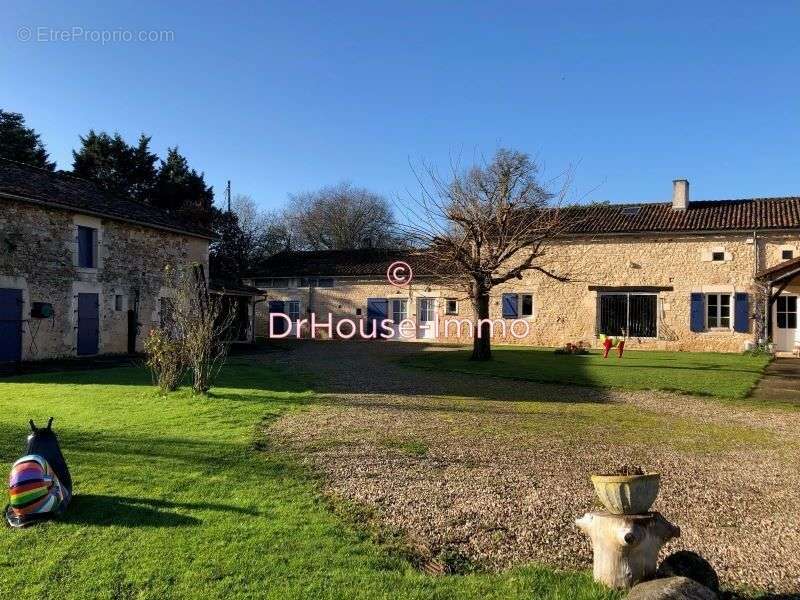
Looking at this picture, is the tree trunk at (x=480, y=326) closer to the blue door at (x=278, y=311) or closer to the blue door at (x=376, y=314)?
the blue door at (x=376, y=314)

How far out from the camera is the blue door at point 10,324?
14.2 metres

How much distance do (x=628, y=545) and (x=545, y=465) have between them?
103 inches

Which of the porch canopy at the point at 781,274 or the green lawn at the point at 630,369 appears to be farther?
the porch canopy at the point at 781,274

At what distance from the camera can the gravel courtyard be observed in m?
3.76

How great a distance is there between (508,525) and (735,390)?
8.55 metres

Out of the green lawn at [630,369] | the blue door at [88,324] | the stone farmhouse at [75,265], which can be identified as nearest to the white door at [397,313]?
the green lawn at [630,369]

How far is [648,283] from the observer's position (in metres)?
22.5

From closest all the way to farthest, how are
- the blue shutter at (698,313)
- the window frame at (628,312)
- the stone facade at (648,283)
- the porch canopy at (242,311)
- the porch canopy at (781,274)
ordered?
the porch canopy at (781,274), the stone facade at (648,283), the blue shutter at (698,313), the window frame at (628,312), the porch canopy at (242,311)

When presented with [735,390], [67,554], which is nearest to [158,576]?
[67,554]

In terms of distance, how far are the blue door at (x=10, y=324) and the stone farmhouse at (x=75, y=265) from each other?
2 cm

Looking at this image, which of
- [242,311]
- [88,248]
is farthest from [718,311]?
[88,248]

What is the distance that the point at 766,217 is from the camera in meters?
21.4

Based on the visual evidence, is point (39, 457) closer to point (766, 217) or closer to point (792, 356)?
point (792, 356)

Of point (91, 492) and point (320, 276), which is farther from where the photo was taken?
point (320, 276)
